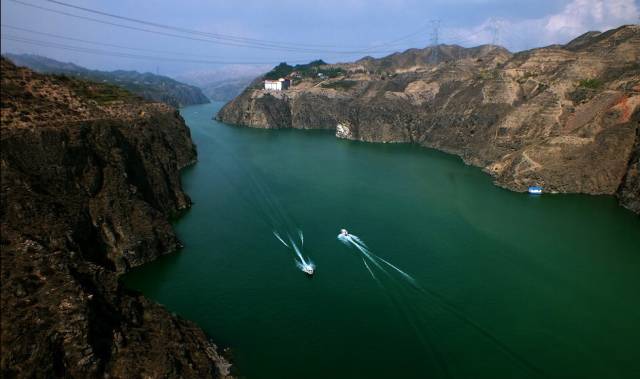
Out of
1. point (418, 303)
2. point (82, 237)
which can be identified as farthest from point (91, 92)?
point (418, 303)

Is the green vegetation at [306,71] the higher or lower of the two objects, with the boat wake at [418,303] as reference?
higher

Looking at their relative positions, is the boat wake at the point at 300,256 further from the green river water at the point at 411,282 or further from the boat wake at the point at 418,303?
the boat wake at the point at 418,303

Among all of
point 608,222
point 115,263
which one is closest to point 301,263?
point 115,263

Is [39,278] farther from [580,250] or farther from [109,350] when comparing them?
[580,250]

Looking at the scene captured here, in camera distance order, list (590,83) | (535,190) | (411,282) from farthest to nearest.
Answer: (590,83), (535,190), (411,282)

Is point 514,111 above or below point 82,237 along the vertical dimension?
above

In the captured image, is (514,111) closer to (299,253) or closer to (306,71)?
(299,253)

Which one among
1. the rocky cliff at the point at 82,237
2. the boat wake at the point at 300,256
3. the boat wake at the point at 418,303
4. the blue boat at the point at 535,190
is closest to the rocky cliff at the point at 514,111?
the blue boat at the point at 535,190
